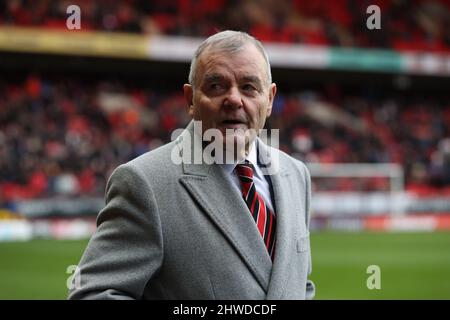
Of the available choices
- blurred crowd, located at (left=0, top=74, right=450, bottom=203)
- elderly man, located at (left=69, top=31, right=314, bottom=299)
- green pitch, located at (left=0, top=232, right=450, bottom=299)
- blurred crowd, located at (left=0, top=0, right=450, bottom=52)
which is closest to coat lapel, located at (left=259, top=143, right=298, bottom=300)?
elderly man, located at (left=69, top=31, right=314, bottom=299)

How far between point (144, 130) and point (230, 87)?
2375 centimetres

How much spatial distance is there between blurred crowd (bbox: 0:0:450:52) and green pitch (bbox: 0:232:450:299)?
9.89 m

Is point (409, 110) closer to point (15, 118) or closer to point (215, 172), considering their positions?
point (15, 118)

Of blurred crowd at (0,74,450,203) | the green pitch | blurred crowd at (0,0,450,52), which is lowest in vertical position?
the green pitch

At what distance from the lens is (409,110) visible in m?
32.0

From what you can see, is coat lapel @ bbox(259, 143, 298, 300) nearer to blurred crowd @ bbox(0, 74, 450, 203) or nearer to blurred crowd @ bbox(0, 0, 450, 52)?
blurred crowd @ bbox(0, 74, 450, 203)

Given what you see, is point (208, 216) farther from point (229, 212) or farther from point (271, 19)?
point (271, 19)

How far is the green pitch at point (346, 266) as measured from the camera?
11326 mm

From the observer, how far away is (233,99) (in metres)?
2.54

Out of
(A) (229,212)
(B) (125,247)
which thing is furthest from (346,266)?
(B) (125,247)

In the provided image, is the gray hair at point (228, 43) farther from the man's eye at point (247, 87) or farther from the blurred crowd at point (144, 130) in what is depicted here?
the blurred crowd at point (144, 130)

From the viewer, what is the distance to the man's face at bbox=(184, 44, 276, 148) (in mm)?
2549

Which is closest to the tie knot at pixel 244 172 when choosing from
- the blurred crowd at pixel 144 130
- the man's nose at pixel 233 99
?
the man's nose at pixel 233 99

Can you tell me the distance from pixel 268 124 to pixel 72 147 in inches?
304
